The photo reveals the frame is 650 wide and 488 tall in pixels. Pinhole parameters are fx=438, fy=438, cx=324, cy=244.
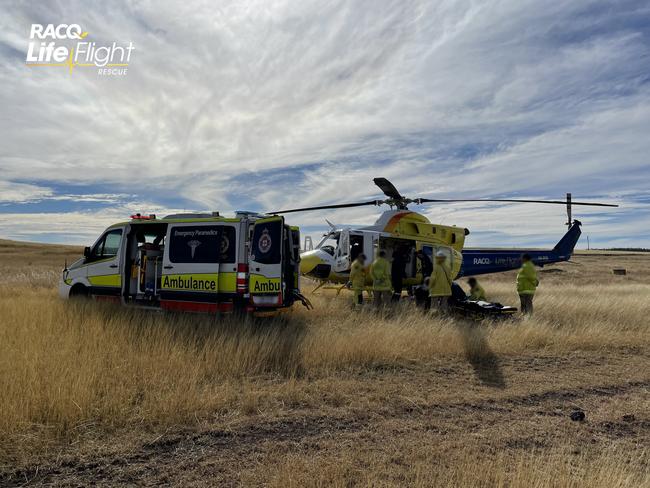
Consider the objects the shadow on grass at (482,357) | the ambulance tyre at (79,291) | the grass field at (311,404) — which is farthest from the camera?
the ambulance tyre at (79,291)

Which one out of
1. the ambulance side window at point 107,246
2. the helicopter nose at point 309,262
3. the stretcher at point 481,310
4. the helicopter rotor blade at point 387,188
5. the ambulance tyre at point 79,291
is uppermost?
the helicopter rotor blade at point 387,188

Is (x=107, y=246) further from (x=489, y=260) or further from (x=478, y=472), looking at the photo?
(x=489, y=260)

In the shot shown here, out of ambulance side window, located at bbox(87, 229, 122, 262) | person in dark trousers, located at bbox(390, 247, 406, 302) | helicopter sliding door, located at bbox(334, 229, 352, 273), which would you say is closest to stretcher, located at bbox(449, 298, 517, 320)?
person in dark trousers, located at bbox(390, 247, 406, 302)

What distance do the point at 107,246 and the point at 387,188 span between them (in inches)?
294

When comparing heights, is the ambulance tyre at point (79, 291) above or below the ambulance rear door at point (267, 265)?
below

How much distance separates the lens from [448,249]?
1463cm

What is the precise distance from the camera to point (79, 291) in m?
10.5

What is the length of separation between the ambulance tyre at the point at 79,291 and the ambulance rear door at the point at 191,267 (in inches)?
102

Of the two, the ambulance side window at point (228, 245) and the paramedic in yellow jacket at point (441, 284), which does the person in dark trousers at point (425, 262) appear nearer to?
the paramedic in yellow jacket at point (441, 284)

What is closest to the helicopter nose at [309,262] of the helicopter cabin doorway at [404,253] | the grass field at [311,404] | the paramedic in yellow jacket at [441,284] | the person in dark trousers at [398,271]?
the helicopter cabin doorway at [404,253]

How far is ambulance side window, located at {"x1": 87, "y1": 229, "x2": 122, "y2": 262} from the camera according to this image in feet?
33.1

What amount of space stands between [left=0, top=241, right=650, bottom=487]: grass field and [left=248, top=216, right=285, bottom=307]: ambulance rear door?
614 millimetres

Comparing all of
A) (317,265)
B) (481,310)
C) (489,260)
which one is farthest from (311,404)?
(489,260)

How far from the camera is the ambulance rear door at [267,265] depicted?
8.53 meters
